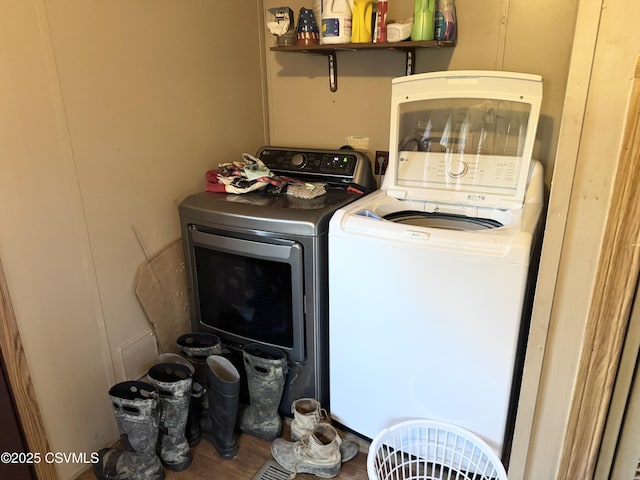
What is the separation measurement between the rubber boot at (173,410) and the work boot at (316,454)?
0.34 metres

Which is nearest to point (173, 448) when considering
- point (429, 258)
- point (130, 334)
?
point (130, 334)

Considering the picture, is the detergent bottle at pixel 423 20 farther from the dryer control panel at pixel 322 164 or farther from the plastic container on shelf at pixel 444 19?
the dryer control panel at pixel 322 164

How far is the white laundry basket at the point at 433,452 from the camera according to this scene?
1.52 meters

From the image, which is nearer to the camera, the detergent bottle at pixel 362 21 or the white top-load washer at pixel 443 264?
the white top-load washer at pixel 443 264

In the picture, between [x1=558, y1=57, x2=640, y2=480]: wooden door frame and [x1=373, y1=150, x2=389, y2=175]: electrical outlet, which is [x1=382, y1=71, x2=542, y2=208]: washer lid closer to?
[x1=373, y1=150, x2=389, y2=175]: electrical outlet

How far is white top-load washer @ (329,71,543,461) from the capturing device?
1.40 meters

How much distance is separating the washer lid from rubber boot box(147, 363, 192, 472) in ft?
3.43

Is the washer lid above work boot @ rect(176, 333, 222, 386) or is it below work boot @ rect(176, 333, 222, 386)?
above

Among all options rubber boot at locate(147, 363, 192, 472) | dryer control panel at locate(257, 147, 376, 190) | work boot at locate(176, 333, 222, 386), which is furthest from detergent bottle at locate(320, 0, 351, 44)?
rubber boot at locate(147, 363, 192, 472)

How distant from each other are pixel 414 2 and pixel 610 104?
111 cm

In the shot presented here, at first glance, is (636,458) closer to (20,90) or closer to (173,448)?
(173,448)

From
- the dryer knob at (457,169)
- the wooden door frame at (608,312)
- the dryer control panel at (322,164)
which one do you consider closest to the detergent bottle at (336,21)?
the dryer control panel at (322,164)

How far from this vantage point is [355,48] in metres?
1.94

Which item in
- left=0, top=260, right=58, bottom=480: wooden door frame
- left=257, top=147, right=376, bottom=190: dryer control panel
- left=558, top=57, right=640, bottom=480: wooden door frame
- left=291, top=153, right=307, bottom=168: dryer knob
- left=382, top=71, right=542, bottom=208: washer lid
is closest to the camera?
left=558, top=57, right=640, bottom=480: wooden door frame
